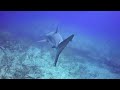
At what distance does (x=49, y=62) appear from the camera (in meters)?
4.53

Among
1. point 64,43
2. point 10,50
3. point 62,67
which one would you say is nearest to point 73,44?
point 64,43

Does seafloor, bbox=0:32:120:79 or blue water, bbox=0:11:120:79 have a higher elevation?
blue water, bbox=0:11:120:79

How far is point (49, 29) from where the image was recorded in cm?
464

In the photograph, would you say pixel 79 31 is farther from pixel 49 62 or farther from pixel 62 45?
pixel 49 62

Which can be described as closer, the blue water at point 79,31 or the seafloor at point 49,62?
the seafloor at point 49,62

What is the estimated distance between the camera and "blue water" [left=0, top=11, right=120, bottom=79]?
457cm

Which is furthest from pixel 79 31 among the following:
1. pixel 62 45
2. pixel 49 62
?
pixel 49 62

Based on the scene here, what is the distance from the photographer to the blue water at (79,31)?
4.57m

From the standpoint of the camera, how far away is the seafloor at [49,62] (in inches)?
176

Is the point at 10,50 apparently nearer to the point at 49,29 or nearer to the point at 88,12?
the point at 49,29

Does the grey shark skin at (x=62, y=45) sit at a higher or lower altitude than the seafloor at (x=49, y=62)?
higher

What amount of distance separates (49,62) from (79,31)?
816mm
